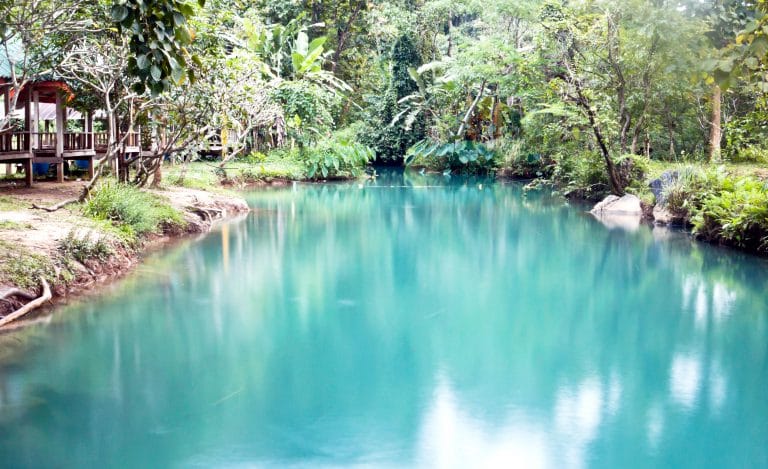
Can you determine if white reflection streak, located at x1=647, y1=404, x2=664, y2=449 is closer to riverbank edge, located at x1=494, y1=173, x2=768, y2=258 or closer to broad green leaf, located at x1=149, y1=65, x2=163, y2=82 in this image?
broad green leaf, located at x1=149, y1=65, x2=163, y2=82

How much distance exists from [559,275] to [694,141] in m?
10.9

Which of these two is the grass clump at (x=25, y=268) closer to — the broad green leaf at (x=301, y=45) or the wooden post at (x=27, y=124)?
the wooden post at (x=27, y=124)

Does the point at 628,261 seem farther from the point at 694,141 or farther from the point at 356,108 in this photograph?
the point at 356,108

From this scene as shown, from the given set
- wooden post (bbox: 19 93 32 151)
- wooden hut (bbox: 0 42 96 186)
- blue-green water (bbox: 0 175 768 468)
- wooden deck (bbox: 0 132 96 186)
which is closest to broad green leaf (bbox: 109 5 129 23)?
blue-green water (bbox: 0 175 768 468)

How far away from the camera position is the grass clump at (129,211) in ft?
40.0

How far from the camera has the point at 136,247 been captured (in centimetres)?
1223

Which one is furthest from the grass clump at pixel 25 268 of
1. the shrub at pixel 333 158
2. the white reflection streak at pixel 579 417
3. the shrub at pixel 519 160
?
the shrub at pixel 519 160

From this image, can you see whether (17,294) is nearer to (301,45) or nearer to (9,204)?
(9,204)

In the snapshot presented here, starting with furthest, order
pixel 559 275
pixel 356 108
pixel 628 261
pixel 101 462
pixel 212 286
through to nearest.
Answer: pixel 356 108 < pixel 628 261 < pixel 559 275 < pixel 212 286 < pixel 101 462

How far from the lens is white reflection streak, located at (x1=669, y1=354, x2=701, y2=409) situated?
6910mm

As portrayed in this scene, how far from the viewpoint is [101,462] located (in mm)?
5398

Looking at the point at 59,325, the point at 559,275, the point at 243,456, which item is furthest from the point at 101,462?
the point at 559,275

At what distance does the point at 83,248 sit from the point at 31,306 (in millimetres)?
1718

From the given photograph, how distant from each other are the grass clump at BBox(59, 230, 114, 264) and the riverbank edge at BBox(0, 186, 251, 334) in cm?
7
